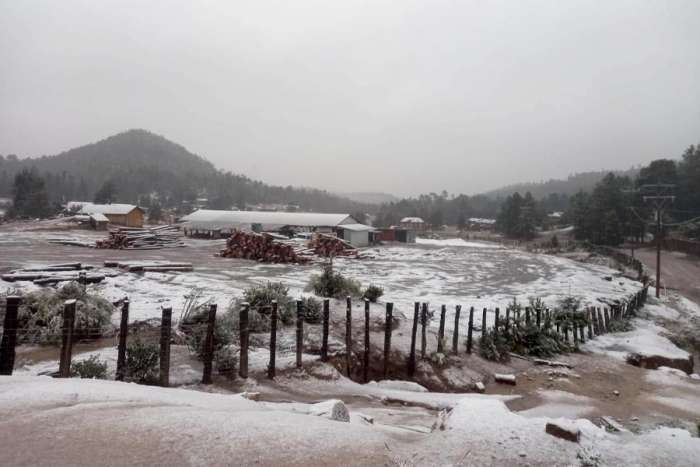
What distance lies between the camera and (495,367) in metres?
11.2

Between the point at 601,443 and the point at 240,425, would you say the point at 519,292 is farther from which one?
the point at 240,425

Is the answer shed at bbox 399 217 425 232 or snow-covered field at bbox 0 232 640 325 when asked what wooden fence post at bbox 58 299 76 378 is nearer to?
snow-covered field at bbox 0 232 640 325

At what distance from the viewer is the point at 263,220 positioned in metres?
60.9

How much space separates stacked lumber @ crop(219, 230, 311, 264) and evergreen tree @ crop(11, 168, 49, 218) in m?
58.9

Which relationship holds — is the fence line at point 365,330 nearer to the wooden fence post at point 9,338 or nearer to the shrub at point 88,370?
the wooden fence post at point 9,338

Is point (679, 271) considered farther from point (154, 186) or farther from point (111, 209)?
point (154, 186)

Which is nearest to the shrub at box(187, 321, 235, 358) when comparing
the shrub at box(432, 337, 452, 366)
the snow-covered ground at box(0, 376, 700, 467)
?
the snow-covered ground at box(0, 376, 700, 467)

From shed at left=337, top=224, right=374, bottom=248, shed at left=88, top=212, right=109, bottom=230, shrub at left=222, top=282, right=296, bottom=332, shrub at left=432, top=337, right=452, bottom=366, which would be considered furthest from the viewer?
shed at left=88, top=212, right=109, bottom=230

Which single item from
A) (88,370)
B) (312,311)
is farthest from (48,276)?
(88,370)

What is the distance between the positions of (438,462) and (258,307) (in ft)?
23.1

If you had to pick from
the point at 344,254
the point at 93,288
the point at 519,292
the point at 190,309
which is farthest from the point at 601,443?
the point at 344,254

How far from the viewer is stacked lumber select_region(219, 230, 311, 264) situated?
105ft

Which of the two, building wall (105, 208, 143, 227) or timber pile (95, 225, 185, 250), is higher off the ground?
building wall (105, 208, 143, 227)

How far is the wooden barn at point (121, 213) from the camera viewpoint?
2618 inches
